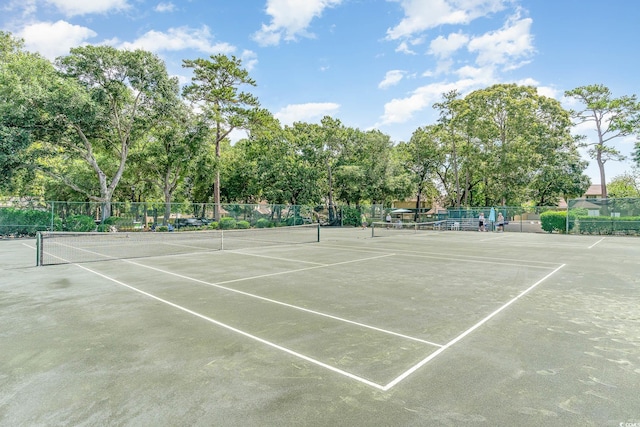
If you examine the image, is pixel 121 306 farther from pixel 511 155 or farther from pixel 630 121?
pixel 630 121

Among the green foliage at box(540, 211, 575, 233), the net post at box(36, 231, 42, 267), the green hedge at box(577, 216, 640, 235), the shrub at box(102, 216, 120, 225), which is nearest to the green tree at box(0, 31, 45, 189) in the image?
the shrub at box(102, 216, 120, 225)

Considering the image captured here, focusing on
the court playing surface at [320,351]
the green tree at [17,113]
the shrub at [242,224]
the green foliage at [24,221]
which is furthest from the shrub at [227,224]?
the court playing surface at [320,351]

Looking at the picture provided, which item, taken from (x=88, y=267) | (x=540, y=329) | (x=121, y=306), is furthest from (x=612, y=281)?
(x=88, y=267)

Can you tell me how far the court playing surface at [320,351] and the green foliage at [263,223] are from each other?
2498 cm

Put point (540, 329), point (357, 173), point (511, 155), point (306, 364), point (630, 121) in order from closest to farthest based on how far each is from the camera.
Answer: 1. point (306, 364)
2. point (540, 329)
3. point (630, 121)
4. point (511, 155)
5. point (357, 173)

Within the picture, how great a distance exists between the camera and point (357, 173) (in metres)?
40.4

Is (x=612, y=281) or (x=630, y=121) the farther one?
(x=630, y=121)

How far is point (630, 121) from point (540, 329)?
140ft

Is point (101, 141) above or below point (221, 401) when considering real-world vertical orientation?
above

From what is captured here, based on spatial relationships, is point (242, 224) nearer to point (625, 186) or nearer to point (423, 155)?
point (423, 155)

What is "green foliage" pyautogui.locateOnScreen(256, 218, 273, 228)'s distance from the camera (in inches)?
1334

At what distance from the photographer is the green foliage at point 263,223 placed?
33875mm

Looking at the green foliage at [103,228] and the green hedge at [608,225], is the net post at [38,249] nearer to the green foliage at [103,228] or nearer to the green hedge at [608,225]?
the green foliage at [103,228]

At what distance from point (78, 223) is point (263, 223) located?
15.3 m
